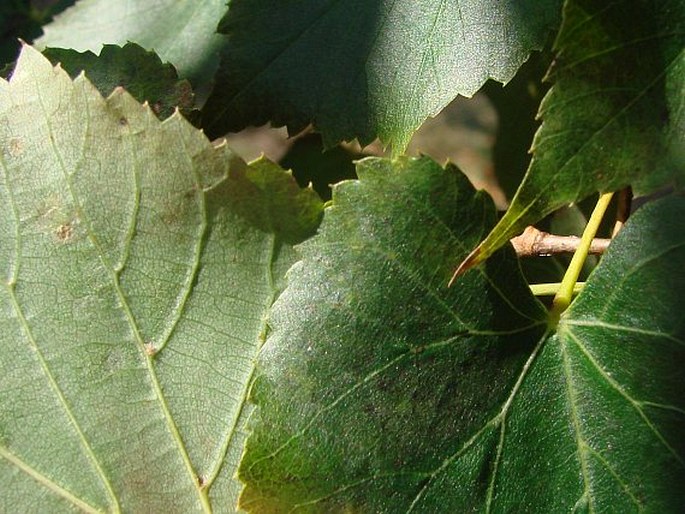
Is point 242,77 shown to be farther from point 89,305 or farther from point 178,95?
point 89,305

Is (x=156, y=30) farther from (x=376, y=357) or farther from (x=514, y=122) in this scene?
(x=376, y=357)

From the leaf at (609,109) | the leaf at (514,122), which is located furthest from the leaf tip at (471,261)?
the leaf at (514,122)

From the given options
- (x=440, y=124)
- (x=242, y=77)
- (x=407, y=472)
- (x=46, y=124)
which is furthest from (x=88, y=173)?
(x=440, y=124)

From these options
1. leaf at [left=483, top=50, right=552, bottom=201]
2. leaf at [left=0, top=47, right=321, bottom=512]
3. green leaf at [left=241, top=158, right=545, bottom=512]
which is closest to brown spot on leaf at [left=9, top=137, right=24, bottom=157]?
leaf at [left=0, top=47, right=321, bottom=512]

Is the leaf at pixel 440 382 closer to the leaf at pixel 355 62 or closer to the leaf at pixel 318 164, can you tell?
the leaf at pixel 355 62

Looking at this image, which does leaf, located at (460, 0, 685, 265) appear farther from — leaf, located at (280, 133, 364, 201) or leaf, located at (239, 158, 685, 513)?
leaf, located at (280, 133, 364, 201)

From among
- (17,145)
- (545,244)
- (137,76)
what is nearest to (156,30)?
(137,76)
